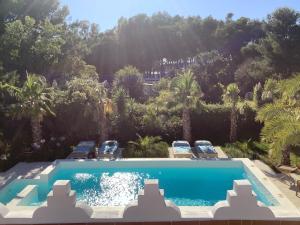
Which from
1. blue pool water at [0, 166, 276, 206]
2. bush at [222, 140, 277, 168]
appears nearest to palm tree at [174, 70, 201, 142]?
bush at [222, 140, 277, 168]

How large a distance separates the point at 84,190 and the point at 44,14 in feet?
Result: 74.3

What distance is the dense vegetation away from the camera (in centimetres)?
2034

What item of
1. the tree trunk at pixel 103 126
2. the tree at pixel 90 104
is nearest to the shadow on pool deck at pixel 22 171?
the tree trunk at pixel 103 126

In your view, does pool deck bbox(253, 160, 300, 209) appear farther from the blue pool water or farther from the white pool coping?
the blue pool water

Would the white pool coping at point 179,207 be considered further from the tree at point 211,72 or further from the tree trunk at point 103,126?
the tree at point 211,72

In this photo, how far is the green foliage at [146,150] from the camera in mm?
20712

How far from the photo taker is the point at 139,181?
17125 mm

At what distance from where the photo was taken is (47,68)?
3103 cm

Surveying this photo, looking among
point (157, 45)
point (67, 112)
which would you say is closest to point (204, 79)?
point (157, 45)

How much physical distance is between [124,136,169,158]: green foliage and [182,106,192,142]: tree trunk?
7.57 ft

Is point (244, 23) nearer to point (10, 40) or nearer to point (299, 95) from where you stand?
point (10, 40)

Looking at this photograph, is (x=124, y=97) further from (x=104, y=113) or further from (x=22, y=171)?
(x=22, y=171)

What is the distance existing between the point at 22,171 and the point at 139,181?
5946mm

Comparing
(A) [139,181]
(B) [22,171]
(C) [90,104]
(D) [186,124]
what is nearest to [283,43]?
(D) [186,124]
